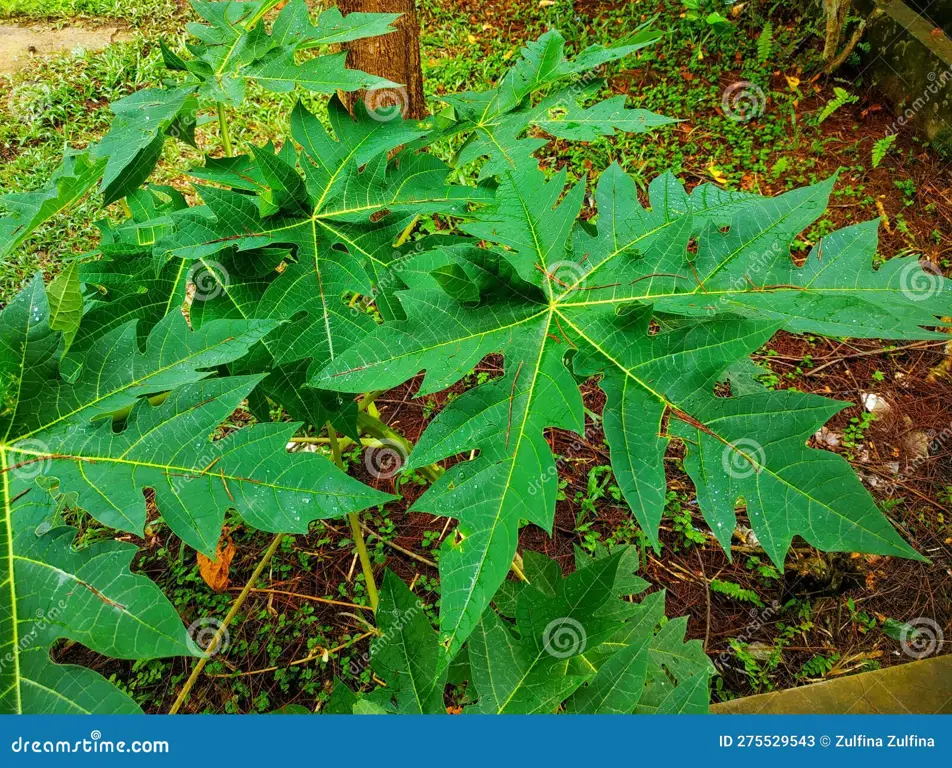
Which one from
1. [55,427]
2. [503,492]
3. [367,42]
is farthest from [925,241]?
[55,427]

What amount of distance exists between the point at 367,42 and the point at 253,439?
1.89 metres

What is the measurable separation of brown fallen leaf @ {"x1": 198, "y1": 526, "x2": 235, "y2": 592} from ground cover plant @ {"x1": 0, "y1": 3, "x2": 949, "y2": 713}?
97 cm

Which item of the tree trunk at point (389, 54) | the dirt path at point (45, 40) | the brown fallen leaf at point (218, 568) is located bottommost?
the brown fallen leaf at point (218, 568)

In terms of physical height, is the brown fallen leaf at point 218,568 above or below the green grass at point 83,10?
below

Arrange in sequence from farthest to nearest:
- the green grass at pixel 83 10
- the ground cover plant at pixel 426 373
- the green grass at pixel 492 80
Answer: the green grass at pixel 83 10 < the green grass at pixel 492 80 < the ground cover plant at pixel 426 373

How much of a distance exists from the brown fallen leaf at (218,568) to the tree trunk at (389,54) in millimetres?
1634

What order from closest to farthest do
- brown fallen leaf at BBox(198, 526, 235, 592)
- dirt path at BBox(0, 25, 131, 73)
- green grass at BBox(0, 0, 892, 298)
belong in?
brown fallen leaf at BBox(198, 526, 235, 592) < green grass at BBox(0, 0, 892, 298) < dirt path at BBox(0, 25, 131, 73)

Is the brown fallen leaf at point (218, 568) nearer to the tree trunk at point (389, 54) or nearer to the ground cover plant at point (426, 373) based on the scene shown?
the ground cover plant at point (426, 373)

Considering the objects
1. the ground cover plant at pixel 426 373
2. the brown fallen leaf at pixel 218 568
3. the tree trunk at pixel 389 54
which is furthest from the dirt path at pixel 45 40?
the brown fallen leaf at pixel 218 568

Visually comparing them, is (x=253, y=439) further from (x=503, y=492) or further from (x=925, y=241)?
(x=925, y=241)

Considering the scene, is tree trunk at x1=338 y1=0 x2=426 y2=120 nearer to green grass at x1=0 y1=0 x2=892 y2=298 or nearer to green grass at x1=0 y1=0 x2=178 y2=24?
green grass at x1=0 y1=0 x2=892 y2=298

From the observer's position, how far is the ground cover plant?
3.44 ft

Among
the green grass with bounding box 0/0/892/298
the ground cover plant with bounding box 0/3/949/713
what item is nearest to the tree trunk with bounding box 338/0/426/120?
the ground cover plant with bounding box 0/3/949/713

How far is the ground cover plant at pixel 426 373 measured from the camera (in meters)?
1.05
